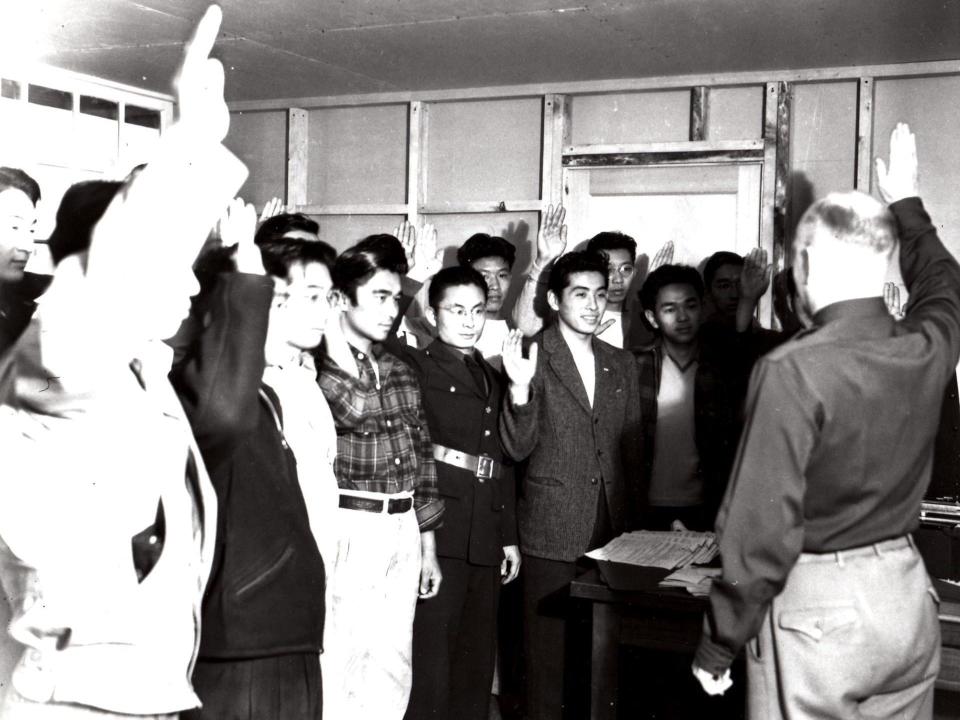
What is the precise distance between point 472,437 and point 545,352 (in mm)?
485

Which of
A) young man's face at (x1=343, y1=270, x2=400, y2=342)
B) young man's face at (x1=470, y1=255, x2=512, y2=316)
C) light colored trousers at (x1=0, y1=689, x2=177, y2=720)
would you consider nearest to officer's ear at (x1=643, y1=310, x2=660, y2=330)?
young man's face at (x1=470, y1=255, x2=512, y2=316)

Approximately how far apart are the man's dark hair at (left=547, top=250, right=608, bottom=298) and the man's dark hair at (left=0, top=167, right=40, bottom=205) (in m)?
1.93

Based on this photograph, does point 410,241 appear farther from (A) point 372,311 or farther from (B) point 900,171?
(B) point 900,171

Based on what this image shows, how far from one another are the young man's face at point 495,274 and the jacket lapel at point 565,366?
0.72m

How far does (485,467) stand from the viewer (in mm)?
3506

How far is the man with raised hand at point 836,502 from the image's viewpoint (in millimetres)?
1950

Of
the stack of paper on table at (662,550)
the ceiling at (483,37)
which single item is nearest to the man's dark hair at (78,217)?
the stack of paper on table at (662,550)

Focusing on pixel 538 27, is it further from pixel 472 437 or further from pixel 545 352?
pixel 472 437

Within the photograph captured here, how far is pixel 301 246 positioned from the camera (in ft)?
8.48

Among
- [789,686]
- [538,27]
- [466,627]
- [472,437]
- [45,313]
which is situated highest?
[538,27]

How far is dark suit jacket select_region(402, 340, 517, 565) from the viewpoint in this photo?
11.2 feet

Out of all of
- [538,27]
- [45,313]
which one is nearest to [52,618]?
[45,313]

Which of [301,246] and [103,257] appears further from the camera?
[301,246]

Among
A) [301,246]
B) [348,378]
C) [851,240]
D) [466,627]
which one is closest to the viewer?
[851,240]
